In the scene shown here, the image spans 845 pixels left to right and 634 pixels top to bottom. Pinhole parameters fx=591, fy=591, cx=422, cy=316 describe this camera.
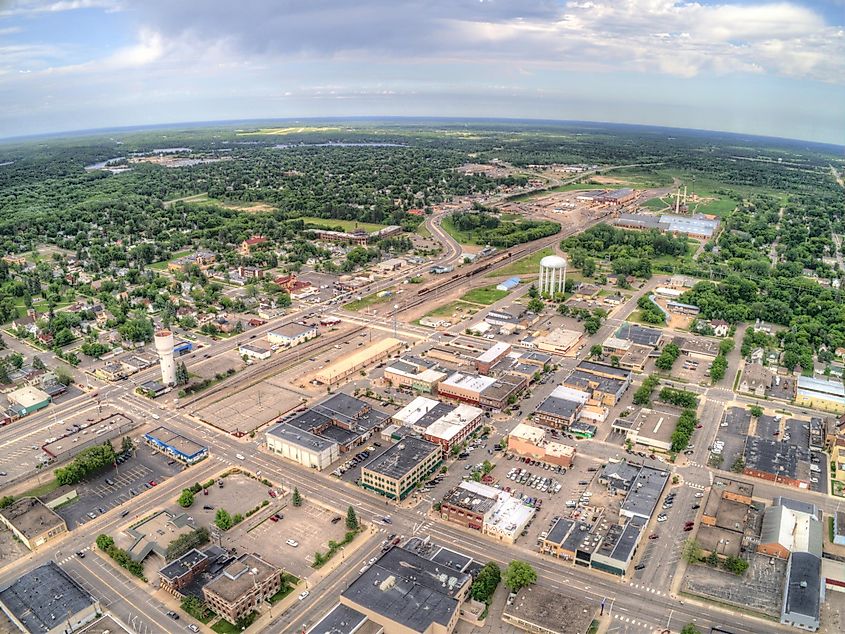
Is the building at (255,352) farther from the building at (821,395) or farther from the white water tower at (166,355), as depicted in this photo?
the building at (821,395)

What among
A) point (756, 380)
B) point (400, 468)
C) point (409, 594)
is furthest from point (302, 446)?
point (756, 380)

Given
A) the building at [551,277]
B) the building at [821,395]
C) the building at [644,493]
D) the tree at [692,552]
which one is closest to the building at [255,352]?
the building at [551,277]

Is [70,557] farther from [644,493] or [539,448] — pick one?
[644,493]

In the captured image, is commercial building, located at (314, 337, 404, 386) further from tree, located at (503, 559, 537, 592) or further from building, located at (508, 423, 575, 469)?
tree, located at (503, 559, 537, 592)

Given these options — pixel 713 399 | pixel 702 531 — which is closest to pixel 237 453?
pixel 702 531

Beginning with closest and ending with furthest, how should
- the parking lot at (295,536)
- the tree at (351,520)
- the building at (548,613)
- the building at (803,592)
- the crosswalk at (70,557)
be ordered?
the building at (548,613) < the building at (803,592) < the crosswalk at (70,557) < the parking lot at (295,536) < the tree at (351,520)
